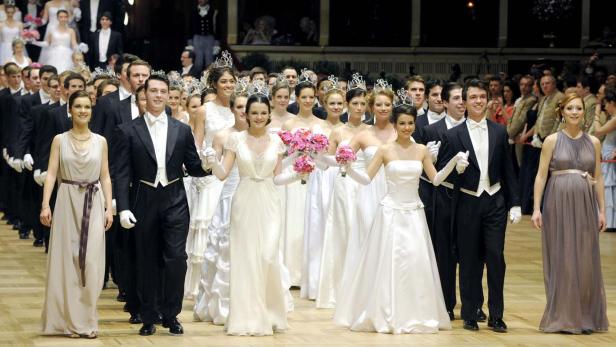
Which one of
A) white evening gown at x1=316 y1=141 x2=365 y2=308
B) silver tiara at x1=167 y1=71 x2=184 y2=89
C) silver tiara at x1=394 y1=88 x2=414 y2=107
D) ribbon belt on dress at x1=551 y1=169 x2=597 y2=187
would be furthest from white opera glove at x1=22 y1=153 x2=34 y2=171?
ribbon belt on dress at x1=551 y1=169 x2=597 y2=187

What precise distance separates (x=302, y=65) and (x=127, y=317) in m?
16.4

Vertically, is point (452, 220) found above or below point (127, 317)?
above

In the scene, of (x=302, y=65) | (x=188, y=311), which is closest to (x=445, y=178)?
(x=188, y=311)

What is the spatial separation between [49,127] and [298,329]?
4512mm

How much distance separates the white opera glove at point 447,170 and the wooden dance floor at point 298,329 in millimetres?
1151

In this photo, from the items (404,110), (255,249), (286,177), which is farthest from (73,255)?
(404,110)

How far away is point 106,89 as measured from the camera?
528 inches

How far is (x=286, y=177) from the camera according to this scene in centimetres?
1103

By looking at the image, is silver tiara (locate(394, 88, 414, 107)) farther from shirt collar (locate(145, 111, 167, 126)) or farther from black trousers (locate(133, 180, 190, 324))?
black trousers (locate(133, 180, 190, 324))

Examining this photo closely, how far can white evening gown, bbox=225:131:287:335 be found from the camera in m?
11.0

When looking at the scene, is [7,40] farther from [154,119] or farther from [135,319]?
[154,119]

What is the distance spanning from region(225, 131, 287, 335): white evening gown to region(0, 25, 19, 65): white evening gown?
1526cm

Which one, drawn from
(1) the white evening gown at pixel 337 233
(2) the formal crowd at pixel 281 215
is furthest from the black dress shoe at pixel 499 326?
(1) the white evening gown at pixel 337 233

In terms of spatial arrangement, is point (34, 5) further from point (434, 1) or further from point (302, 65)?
point (434, 1)
